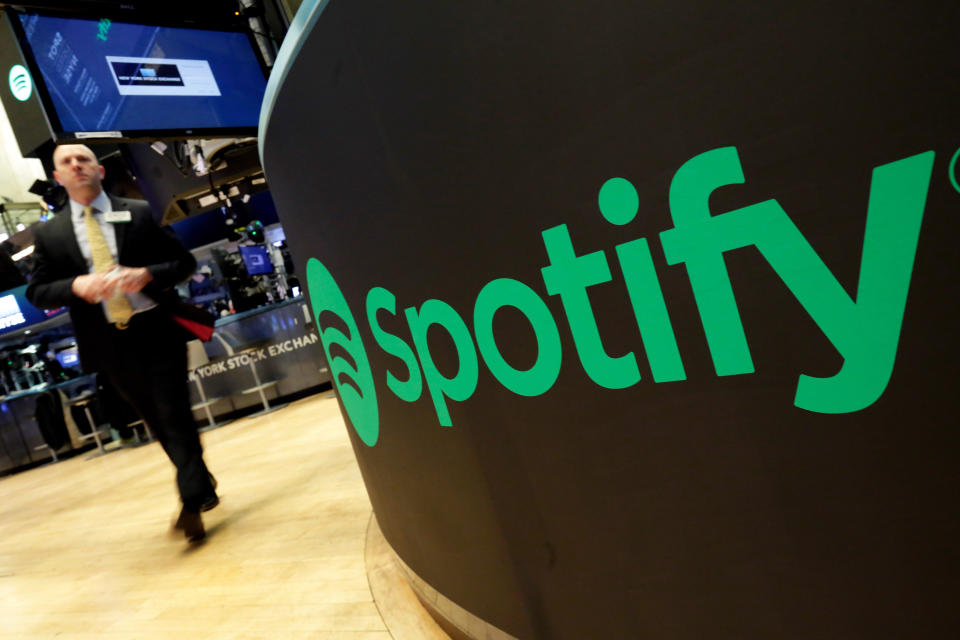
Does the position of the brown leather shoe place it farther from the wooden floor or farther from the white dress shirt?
the white dress shirt

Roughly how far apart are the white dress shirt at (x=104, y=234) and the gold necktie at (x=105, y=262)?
2 centimetres

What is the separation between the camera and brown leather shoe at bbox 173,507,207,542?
7.86 ft

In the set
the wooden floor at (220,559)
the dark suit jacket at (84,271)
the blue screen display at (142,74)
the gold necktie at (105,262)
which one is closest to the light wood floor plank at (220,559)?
the wooden floor at (220,559)

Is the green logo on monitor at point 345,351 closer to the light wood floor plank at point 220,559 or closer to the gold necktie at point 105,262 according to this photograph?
the light wood floor plank at point 220,559

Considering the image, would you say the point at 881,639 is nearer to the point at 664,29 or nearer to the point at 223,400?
the point at 664,29

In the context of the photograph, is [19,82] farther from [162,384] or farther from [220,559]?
[220,559]

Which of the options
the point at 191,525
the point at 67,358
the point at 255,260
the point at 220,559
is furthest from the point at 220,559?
the point at 67,358

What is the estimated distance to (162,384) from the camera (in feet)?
7.64

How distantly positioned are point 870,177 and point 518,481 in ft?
1.91

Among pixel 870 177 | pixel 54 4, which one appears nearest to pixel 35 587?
pixel 54 4

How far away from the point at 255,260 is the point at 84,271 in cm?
555

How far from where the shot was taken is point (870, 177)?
0.45m

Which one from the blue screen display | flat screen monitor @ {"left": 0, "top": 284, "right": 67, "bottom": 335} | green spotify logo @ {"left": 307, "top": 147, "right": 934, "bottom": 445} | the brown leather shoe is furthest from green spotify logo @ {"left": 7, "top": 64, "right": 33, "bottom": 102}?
flat screen monitor @ {"left": 0, "top": 284, "right": 67, "bottom": 335}

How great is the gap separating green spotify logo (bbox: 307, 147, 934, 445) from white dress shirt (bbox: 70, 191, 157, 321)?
2011 mm
